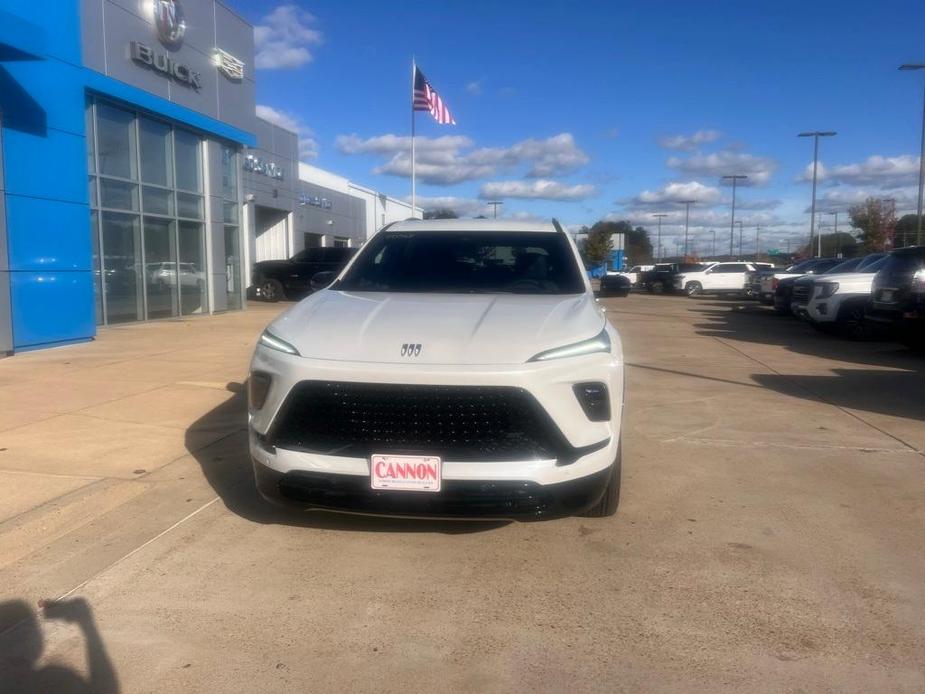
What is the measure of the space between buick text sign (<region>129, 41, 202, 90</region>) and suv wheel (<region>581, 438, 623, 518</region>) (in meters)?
14.3

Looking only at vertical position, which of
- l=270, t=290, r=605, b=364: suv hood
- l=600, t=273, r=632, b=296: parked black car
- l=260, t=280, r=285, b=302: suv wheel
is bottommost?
l=260, t=280, r=285, b=302: suv wheel

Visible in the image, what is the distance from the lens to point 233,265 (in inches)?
819

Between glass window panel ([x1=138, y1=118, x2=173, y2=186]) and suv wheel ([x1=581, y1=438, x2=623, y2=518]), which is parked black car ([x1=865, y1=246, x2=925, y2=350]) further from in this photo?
glass window panel ([x1=138, y1=118, x2=173, y2=186])

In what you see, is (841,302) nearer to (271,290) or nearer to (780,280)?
(780,280)

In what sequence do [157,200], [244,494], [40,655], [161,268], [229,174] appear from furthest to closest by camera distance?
1. [229,174]
2. [161,268]
3. [157,200]
4. [244,494]
5. [40,655]

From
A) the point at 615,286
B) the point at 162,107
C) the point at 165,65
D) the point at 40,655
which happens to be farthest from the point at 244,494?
the point at 165,65

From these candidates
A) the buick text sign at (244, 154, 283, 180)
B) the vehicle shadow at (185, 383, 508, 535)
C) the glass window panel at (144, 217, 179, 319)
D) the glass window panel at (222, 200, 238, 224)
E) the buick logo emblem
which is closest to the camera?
the vehicle shadow at (185, 383, 508, 535)

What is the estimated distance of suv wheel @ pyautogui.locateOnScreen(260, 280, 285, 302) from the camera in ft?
82.5

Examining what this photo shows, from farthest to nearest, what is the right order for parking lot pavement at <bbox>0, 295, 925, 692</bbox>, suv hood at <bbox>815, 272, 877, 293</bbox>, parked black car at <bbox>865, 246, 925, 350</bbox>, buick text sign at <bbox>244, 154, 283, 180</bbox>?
1. buick text sign at <bbox>244, 154, 283, 180</bbox>
2. suv hood at <bbox>815, 272, 877, 293</bbox>
3. parked black car at <bbox>865, 246, 925, 350</bbox>
4. parking lot pavement at <bbox>0, 295, 925, 692</bbox>

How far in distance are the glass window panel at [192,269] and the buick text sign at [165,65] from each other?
3086 mm

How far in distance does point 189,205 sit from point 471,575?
1611 centimetres

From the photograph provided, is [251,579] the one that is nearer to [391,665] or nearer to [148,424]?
[391,665]

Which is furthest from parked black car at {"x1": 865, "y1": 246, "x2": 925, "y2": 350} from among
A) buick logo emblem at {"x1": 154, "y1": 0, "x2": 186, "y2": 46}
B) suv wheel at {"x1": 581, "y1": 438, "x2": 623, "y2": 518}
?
buick logo emblem at {"x1": 154, "y1": 0, "x2": 186, "y2": 46}

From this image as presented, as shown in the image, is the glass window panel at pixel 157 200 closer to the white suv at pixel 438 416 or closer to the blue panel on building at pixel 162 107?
the blue panel on building at pixel 162 107
